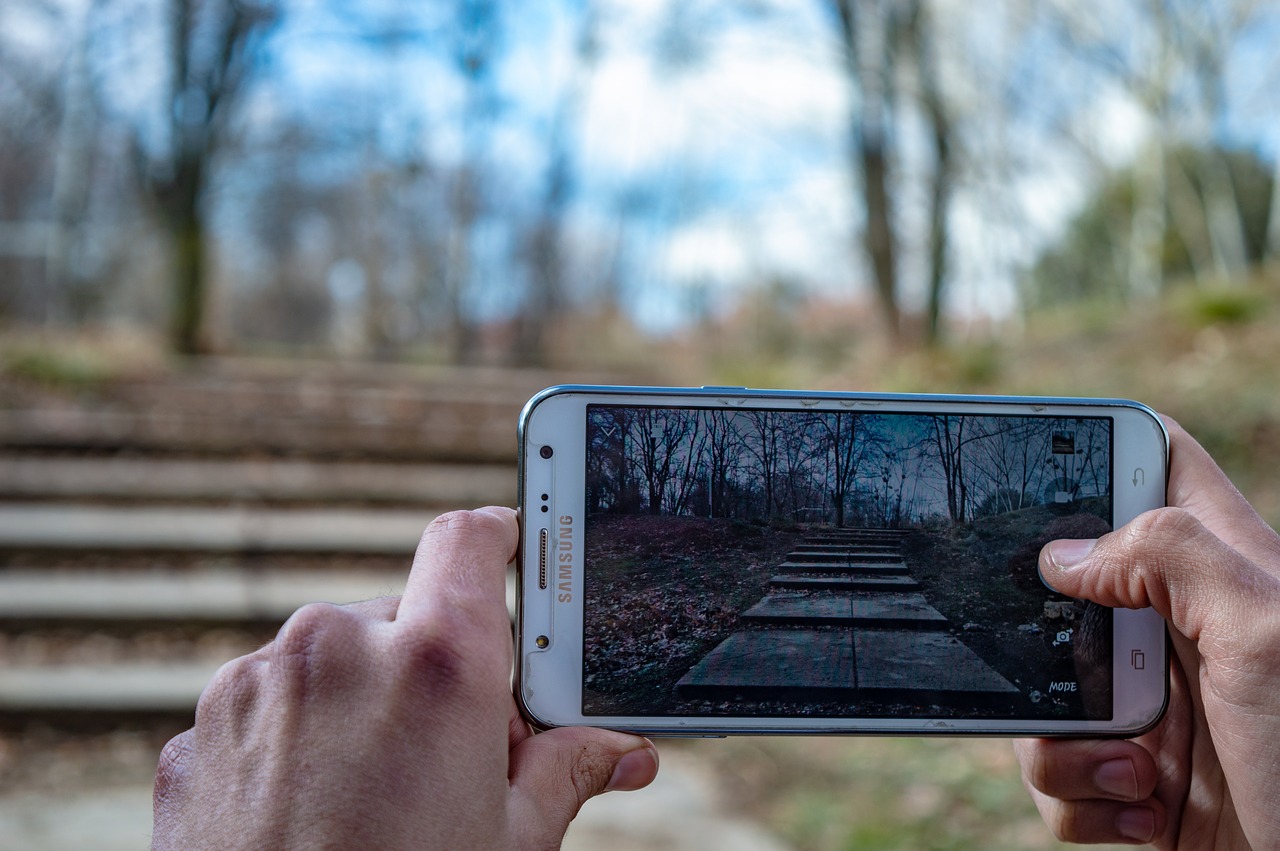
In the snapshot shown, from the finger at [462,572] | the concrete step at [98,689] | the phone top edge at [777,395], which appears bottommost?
the concrete step at [98,689]

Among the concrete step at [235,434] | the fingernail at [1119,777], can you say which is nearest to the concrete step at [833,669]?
the fingernail at [1119,777]

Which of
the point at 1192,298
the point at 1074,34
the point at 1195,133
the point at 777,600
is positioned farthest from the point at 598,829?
the point at 1195,133

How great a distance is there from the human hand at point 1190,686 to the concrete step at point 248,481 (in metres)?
3.89

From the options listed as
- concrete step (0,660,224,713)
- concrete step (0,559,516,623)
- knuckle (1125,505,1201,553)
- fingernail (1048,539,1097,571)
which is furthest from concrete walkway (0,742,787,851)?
knuckle (1125,505,1201,553)

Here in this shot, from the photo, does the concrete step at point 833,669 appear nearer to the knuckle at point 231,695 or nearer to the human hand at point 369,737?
the human hand at point 369,737

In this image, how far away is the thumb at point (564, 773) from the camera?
37.2 inches

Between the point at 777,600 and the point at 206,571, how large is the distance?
12.7 feet

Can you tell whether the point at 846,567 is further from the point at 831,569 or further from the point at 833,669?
the point at 833,669

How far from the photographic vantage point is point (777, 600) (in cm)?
124

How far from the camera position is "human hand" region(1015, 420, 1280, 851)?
1015 mm

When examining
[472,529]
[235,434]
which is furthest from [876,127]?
[472,529]

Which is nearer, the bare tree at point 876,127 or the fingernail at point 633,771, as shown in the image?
the fingernail at point 633,771

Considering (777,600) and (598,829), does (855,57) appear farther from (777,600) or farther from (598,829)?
(777,600)

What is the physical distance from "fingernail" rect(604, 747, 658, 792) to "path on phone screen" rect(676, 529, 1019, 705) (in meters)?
0.11
